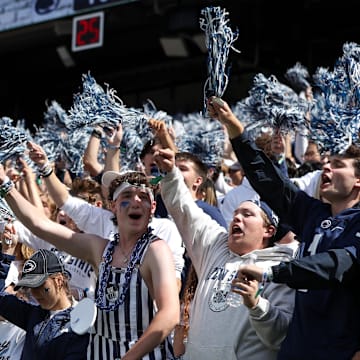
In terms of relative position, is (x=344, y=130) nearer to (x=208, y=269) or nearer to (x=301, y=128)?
(x=208, y=269)

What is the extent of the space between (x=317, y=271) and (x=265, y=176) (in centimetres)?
66

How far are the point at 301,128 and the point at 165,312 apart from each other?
2584 millimetres

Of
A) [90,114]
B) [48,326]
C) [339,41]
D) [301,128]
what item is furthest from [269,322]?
[339,41]

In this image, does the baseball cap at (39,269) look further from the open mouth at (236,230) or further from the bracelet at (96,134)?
the bracelet at (96,134)

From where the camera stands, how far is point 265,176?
11.7 feet

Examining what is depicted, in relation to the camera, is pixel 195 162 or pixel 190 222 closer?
pixel 190 222

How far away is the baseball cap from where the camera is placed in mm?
4008

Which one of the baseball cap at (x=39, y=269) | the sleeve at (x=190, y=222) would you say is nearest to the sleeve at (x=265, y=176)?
the sleeve at (x=190, y=222)

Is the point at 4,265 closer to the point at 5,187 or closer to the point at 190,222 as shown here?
the point at 5,187

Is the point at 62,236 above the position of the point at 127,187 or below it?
below

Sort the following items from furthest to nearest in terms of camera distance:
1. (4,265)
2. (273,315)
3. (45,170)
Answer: (45,170) → (4,265) → (273,315)

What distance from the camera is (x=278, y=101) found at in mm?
5848

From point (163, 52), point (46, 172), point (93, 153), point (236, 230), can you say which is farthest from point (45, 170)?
point (163, 52)

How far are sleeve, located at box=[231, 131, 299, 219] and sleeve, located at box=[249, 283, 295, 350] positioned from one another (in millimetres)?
338
